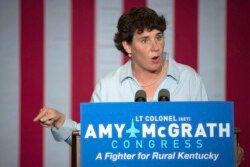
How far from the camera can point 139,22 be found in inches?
57.7

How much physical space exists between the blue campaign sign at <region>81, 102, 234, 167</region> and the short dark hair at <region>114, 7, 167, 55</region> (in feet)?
1.70

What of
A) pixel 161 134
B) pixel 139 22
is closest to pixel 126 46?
→ pixel 139 22

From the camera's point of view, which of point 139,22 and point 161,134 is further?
point 139,22

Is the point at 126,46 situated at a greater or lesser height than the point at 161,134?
greater

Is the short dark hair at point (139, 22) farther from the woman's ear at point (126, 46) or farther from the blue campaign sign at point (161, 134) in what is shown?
the blue campaign sign at point (161, 134)

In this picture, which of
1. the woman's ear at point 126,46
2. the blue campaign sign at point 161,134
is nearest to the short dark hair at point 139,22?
the woman's ear at point 126,46

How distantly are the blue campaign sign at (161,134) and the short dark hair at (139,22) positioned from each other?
0.52 meters

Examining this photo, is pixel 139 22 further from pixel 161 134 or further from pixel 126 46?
pixel 161 134

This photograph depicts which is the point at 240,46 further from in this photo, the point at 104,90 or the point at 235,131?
the point at 235,131

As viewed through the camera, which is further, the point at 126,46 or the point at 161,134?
the point at 126,46

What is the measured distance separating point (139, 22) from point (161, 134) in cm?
59

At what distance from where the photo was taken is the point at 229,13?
7.04ft

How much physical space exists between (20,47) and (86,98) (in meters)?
0.43

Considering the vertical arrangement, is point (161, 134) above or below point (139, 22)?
below
